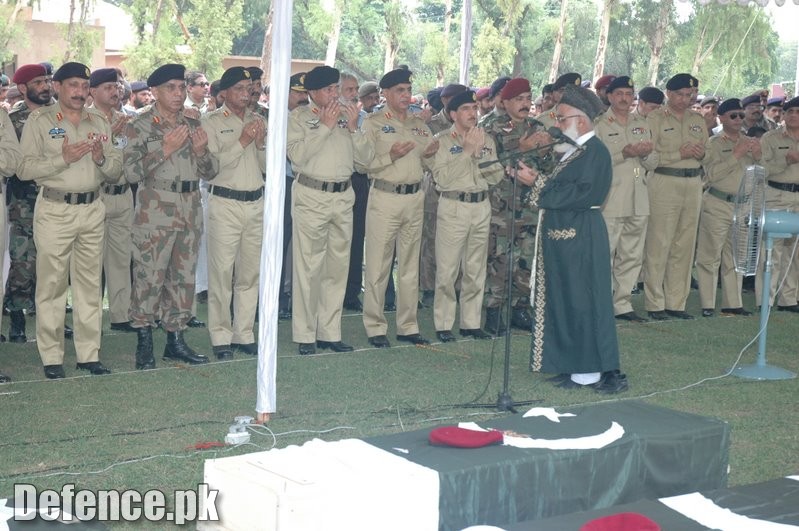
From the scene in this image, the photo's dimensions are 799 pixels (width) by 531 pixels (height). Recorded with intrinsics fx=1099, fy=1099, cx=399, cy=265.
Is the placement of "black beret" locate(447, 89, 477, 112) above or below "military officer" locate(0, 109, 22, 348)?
above

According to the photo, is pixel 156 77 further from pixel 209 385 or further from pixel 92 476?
pixel 92 476

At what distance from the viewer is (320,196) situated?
8.14 meters

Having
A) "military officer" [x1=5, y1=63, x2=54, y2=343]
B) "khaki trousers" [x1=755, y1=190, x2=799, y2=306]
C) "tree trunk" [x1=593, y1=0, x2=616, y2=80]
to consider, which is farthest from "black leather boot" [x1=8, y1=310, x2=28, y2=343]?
"tree trunk" [x1=593, y1=0, x2=616, y2=80]

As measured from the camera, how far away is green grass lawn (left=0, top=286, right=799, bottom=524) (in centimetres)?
555

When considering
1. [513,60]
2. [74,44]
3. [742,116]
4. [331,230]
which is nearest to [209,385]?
[331,230]

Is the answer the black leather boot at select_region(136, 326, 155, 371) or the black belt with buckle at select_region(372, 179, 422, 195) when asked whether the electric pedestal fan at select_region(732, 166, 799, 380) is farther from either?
the black leather boot at select_region(136, 326, 155, 371)

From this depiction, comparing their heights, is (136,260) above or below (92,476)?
above

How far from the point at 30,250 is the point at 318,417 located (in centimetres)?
320

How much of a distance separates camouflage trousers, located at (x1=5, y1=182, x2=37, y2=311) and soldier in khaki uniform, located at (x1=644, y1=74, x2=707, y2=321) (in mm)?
5419

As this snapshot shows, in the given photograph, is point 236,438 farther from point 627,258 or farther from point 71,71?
point 627,258

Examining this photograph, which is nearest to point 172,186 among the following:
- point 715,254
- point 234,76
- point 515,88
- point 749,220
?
point 234,76

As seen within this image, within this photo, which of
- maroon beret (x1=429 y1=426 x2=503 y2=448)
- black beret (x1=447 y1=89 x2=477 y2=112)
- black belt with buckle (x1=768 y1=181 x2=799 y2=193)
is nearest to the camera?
maroon beret (x1=429 y1=426 x2=503 y2=448)

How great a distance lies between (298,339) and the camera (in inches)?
324

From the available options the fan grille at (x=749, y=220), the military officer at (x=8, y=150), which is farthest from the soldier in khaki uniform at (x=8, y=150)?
the fan grille at (x=749, y=220)
